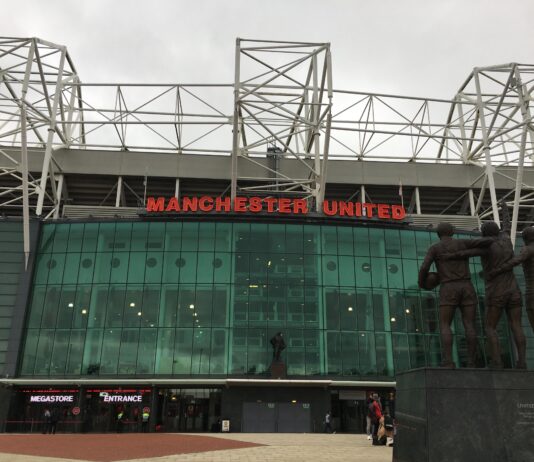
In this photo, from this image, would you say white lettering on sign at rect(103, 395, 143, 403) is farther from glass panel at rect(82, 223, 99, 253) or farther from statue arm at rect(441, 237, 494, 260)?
statue arm at rect(441, 237, 494, 260)

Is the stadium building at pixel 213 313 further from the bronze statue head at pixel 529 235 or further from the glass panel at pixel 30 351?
the bronze statue head at pixel 529 235

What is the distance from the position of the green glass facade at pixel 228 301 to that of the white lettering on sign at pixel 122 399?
5.89 ft

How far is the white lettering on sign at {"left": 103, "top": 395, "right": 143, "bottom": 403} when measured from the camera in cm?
3697

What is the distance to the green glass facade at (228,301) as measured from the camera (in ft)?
122

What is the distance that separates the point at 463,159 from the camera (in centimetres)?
5228

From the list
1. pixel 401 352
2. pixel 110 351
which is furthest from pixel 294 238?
pixel 110 351

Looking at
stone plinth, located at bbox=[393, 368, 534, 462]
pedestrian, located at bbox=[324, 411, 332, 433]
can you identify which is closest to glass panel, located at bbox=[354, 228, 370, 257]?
pedestrian, located at bbox=[324, 411, 332, 433]

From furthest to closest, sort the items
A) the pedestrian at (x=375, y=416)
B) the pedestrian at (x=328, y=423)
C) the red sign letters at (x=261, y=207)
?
the red sign letters at (x=261, y=207)
the pedestrian at (x=328, y=423)
the pedestrian at (x=375, y=416)

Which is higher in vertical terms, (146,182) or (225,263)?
(146,182)

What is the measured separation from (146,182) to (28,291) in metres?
14.9

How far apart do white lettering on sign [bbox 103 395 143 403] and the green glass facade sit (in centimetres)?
179

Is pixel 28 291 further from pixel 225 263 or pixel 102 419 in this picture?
pixel 225 263

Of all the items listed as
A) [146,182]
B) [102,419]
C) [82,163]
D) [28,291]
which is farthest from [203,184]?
[102,419]

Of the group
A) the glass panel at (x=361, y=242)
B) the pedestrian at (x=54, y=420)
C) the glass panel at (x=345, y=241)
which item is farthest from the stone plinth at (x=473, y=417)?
the glass panel at (x=361, y=242)
